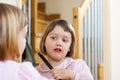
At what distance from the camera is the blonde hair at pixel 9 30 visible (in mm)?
549

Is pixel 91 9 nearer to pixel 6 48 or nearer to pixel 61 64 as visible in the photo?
pixel 61 64

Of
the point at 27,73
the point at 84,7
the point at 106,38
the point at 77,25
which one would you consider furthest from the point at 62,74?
the point at 106,38

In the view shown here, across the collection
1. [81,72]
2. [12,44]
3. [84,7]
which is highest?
[84,7]

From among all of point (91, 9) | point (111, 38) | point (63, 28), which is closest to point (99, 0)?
point (91, 9)

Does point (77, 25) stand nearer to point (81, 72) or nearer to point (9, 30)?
point (81, 72)

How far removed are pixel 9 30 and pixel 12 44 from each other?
32mm

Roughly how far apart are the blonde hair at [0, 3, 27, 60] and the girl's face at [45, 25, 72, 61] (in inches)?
13.0

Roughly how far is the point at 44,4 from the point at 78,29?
2.22 metres

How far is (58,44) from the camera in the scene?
2.92 feet

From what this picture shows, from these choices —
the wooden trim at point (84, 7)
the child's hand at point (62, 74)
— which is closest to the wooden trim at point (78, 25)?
the wooden trim at point (84, 7)

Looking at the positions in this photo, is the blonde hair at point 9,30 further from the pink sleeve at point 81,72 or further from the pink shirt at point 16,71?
the pink sleeve at point 81,72

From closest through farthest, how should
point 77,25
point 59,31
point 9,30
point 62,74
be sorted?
point 9,30, point 62,74, point 59,31, point 77,25

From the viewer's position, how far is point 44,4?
12.9 feet

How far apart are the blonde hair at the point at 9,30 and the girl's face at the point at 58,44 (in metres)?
0.33
